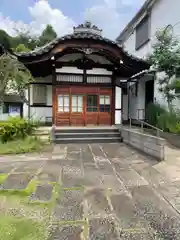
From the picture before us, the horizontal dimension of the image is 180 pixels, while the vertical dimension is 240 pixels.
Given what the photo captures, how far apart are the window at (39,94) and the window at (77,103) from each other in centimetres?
173

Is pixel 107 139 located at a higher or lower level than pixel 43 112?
lower

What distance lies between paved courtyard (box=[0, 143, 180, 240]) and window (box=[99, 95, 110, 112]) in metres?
3.89

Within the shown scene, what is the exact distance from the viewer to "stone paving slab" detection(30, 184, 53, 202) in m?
2.85

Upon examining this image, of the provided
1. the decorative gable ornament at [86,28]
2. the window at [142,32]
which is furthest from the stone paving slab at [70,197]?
the window at [142,32]

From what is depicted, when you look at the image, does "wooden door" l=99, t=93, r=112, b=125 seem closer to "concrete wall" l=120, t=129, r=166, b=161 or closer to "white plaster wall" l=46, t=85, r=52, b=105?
"concrete wall" l=120, t=129, r=166, b=161

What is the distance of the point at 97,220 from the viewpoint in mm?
2311

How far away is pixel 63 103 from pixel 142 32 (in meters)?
7.02

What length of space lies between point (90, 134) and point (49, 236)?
5.90 meters

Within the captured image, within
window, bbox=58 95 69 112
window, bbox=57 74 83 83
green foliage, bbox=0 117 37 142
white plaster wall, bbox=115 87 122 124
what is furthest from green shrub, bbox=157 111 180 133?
green foliage, bbox=0 117 37 142

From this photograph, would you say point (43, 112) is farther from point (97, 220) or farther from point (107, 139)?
point (97, 220)

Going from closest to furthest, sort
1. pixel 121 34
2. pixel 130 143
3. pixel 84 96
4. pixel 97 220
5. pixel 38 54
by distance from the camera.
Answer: pixel 97 220, pixel 130 143, pixel 38 54, pixel 84 96, pixel 121 34

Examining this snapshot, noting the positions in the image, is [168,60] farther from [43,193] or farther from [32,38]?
[32,38]

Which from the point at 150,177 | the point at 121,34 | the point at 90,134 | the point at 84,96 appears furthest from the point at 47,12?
the point at 150,177

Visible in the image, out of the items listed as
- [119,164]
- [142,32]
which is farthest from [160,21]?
[119,164]
